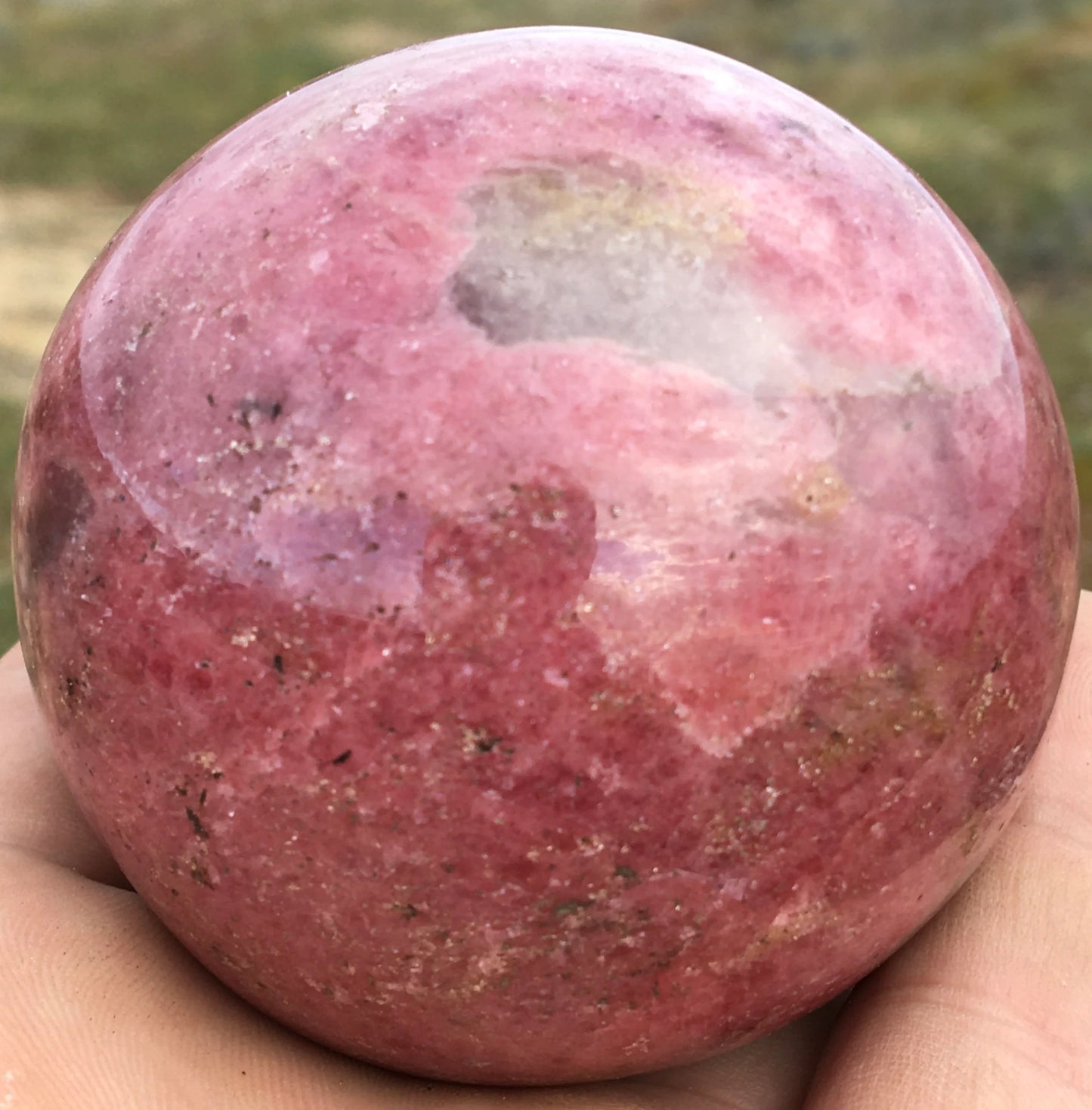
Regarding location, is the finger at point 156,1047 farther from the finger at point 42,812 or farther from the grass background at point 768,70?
the grass background at point 768,70

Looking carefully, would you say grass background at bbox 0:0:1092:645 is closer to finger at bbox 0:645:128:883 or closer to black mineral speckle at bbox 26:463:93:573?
finger at bbox 0:645:128:883

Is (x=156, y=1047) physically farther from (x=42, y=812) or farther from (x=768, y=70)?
(x=768, y=70)

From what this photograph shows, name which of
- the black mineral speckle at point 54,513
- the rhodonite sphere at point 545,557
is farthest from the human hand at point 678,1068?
the black mineral speckle at point 54,513

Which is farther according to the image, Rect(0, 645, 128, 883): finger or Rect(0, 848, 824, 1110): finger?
Rect(0, 645, 128, 883): finger

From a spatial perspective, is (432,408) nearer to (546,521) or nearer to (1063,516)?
(546,521)

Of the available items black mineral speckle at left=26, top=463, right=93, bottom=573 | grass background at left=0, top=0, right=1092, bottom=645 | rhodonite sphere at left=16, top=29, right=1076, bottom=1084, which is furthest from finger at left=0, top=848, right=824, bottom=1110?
grass background at left=0, top=0, right=1092, bottom=645

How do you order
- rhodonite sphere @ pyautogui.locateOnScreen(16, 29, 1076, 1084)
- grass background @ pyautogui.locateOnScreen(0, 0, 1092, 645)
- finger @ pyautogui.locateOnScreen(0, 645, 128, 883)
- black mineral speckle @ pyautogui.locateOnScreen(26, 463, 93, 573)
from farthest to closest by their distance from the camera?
grass background @ pyautogui.locateOnScreen(0, 0, 1092, 645), finger @ pyautogui.locateOnScreen(0, 645, 128, 883), black mineral speckle @ pyautogui.locateOnScreen(26, 463, 93, 573), rhodonite sphere @ pyautogui.locateOnScreen(16, 29, 1076, 1084)

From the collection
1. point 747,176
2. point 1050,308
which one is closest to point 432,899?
point 747,176
